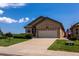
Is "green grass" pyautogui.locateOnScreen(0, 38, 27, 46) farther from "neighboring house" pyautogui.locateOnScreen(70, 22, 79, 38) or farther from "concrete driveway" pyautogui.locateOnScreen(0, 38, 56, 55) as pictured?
"neighboring house" pyautogui.locateOnScreen(70, 22, 79, 38)

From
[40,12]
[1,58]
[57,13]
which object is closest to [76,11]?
[57,13]

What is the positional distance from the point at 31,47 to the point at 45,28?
5.02 feet

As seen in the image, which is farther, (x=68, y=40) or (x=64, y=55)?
(x=68, y=40)

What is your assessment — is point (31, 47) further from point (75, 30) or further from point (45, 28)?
point (75, 30)

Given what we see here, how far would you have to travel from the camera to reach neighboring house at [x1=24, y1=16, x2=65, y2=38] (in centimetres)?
1349

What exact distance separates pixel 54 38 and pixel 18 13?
2577 mm

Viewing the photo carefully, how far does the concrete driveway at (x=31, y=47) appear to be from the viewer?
39.9 feet

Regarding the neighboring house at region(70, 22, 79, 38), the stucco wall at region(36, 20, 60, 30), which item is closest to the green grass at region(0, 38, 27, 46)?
the stucco wall at region(36, 20, 60, 30)

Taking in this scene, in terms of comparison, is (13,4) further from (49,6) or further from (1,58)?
(1,58)

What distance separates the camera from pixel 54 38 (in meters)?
14.2

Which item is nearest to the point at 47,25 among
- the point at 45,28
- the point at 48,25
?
the point at 48,25

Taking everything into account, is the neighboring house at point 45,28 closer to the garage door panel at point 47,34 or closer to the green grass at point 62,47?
the garage door panel at point 47,34

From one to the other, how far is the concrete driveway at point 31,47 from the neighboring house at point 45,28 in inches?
13.4

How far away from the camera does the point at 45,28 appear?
14.2m
